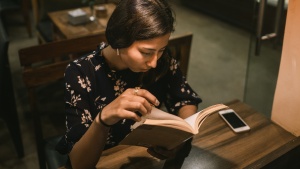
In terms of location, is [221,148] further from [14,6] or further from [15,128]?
[14,6]

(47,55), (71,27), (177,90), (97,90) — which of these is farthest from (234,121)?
(71,27)

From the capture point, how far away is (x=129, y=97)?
0.98 metres

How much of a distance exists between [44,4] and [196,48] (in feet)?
5.89

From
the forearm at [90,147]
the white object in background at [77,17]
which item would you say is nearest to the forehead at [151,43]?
the forearm at [90,147]

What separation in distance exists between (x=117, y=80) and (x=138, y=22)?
1.03 feet

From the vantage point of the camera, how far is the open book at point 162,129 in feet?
3.07

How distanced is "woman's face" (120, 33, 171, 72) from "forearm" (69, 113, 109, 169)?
25 centimetres

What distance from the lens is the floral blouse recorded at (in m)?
1.19

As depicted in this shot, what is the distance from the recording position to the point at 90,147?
1083mm

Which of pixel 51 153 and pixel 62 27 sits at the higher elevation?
pixel 62 27

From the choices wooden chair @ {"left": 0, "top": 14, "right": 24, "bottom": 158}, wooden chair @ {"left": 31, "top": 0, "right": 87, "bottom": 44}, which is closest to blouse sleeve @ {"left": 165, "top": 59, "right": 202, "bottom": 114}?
wooden chair @ {"left": 0, "top": 14, "right": 24, "bottom": 158}

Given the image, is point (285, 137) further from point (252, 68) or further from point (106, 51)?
point (252, 68)

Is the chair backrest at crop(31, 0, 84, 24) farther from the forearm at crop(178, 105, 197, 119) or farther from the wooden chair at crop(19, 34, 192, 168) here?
the forearm at crop(178, 105, 197, 119)

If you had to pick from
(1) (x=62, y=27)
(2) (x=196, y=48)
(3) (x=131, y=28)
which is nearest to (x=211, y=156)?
(3) (x=131, y=28)
